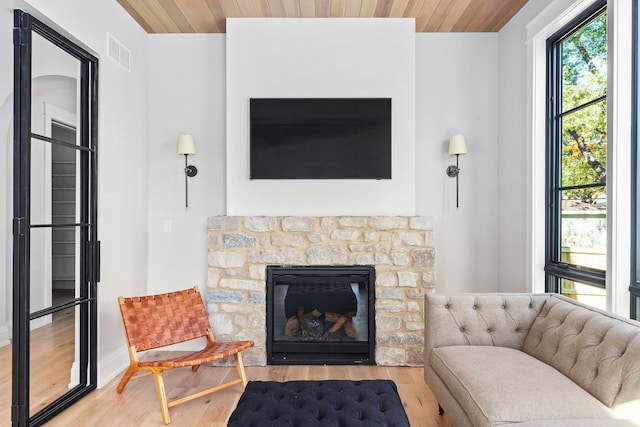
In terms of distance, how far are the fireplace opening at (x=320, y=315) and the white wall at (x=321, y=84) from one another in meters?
0.53

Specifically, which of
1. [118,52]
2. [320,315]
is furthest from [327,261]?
[118,52]

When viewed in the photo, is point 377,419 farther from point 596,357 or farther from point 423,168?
point 423,168

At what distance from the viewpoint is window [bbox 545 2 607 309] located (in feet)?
8.20

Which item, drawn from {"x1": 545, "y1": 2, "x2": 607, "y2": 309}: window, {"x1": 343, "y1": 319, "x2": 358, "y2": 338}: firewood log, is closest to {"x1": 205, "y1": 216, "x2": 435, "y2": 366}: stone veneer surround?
{"x1": 343, "y1": 319, "x2": 358, "y2": 338}: firewood log

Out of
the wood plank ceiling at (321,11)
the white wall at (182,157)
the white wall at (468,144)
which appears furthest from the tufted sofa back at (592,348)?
the white wall at (182,157)

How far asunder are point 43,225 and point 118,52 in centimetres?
150

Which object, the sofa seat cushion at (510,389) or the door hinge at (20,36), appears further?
the door hinge at (20,36)

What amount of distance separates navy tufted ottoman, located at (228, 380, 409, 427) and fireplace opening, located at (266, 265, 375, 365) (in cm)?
132

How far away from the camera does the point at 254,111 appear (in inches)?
135

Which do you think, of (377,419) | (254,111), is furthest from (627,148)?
(254,111)

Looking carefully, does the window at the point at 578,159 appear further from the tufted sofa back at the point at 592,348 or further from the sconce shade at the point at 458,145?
the sconce shade at the point at 458,145

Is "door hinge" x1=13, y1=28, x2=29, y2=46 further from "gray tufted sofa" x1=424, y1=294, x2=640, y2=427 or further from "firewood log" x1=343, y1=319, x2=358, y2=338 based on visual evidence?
"firewood log" x1=343, y1=319, x2=358, y2=338

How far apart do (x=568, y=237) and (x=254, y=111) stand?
2.55m

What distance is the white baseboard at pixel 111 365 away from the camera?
2.93 m
